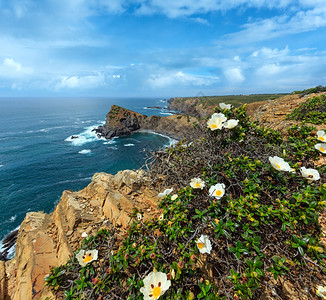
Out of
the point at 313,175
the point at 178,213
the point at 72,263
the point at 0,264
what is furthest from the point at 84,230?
the point at 313,175

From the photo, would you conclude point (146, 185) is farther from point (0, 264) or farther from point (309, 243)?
point (0, 264)

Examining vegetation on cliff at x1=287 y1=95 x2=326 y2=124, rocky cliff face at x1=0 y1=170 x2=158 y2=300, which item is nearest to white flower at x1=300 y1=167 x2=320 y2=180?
rocky cliff face at x1=0 y1=170 x2=158 y2=300

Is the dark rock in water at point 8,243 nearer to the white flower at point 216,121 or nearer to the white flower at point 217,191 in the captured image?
the white flower at point 217,191

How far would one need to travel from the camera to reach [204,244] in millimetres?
2178

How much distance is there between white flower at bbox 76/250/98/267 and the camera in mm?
2312

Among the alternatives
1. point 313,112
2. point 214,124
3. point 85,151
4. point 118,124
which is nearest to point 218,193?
point 214,124

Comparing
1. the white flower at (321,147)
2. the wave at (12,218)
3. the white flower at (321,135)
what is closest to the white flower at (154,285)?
the white flower at (321,147)

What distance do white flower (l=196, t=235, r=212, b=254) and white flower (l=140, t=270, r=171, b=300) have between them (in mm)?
620

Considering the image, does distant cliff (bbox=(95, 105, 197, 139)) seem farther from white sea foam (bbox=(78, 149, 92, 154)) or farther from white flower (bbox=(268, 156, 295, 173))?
white flower (bbox=(268, 156, 295, 173))

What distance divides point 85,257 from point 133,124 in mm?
59338

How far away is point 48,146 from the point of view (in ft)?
136

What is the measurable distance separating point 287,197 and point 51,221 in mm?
6557

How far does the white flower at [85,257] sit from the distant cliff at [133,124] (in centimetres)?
5025

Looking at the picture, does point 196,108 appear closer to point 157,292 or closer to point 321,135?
point 321,135
